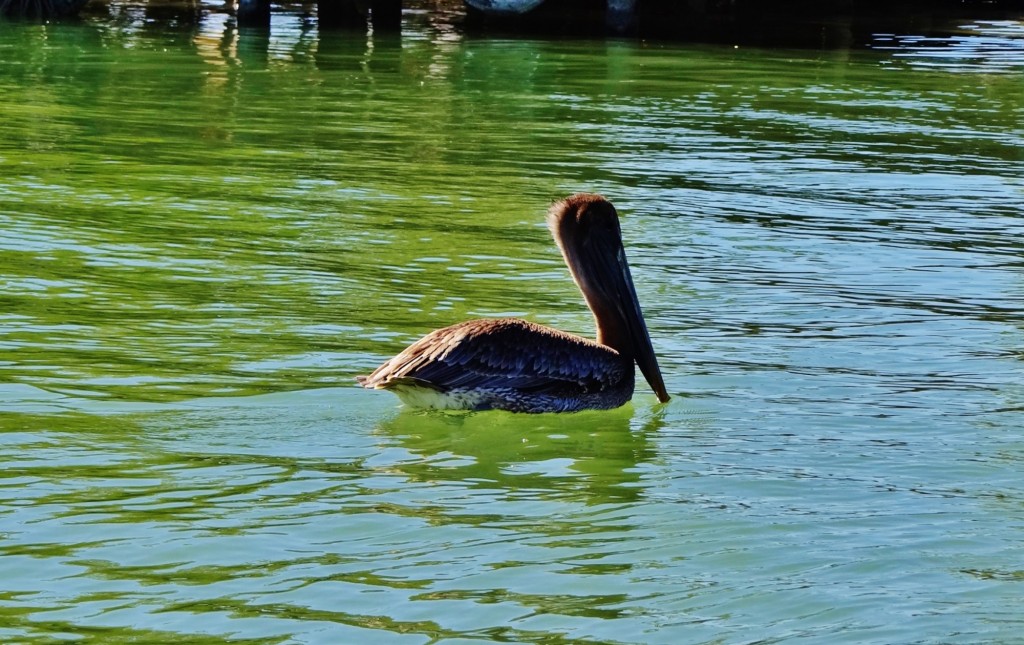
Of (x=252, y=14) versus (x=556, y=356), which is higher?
(x=252, y=14)

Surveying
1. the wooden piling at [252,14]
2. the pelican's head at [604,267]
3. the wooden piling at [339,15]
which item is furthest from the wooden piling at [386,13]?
the pelican's head at [604,267]

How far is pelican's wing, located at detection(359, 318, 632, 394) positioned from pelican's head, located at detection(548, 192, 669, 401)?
28 cm

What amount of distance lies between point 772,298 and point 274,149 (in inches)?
247

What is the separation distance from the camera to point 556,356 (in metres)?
6.99

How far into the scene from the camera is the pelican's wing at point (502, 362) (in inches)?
265

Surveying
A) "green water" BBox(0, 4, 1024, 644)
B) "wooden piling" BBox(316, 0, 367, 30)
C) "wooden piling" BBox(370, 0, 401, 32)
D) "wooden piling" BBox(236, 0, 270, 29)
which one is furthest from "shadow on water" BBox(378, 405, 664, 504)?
"wooden piling" BBox(316, 0, 367, 30)

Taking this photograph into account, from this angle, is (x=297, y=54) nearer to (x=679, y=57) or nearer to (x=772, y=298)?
(x=679, y=57)

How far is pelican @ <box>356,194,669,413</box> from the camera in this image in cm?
677

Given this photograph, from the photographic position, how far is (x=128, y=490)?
5961mm

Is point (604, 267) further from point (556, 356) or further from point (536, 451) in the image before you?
point (536, 451)

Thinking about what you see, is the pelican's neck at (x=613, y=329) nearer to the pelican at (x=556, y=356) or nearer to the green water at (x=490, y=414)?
the pelican at (x=556, y=356)

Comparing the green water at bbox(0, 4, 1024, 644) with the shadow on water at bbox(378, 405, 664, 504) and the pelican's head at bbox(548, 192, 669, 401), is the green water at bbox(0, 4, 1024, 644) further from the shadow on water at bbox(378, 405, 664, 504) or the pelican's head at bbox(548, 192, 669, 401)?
the pelican's head at bbox(548, 192, 669, 401)

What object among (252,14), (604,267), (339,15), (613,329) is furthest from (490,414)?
(339,15)

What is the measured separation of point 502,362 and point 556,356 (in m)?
0.26
